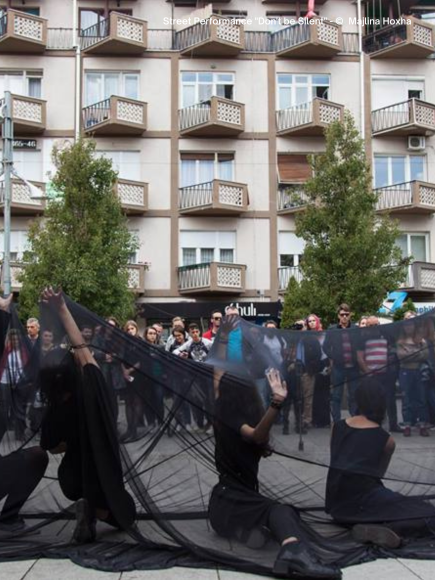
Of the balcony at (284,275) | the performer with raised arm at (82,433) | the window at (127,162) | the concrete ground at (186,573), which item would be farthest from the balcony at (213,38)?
the concrete ground at (186,573)

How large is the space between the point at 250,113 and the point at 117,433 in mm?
24636

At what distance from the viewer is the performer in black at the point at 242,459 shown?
16.1 feet

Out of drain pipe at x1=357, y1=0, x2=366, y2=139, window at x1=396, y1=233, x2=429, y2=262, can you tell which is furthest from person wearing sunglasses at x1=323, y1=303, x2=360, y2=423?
drain pipe at x1=357, y1=0, x2=366, y2=139

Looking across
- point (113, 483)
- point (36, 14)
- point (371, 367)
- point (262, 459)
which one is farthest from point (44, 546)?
point (36, 14)

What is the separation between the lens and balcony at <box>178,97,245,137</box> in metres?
27.2

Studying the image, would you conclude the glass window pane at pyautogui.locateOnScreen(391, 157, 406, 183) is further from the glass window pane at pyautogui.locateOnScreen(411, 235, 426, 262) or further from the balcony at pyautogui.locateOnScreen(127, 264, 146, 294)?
the balcony at pyautogui.locateOnScreen(127, 264, 146, 294)

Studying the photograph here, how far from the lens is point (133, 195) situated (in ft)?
88.7

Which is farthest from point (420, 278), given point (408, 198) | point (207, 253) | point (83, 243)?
point (83, 243)

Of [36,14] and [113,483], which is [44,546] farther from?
[36,14]

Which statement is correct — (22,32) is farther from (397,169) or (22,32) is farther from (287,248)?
(397,169)

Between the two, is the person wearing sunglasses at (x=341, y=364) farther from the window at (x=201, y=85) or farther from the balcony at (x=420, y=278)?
the window at (x=201, y=85)

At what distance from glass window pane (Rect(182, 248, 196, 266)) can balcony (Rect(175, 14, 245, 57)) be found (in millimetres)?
7997

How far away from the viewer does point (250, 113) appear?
28.3 metres

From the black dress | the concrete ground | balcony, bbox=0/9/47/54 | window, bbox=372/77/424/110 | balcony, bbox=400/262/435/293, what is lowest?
the concrete ground
